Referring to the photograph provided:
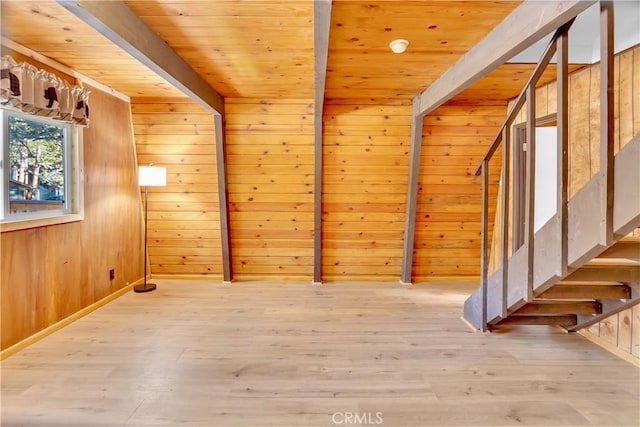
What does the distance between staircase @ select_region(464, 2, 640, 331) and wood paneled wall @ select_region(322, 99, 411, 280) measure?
1.22 metres

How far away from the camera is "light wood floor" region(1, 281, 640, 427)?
5.28ft

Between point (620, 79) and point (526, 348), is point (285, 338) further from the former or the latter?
point (620, 79)

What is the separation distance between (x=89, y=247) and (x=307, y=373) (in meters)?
2.43

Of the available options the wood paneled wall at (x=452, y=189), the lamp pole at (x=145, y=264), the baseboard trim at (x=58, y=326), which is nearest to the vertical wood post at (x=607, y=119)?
the wood paneled wall at (x=452, y=189)

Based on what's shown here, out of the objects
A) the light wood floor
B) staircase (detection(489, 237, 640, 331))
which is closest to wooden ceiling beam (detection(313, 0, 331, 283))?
the light wood floor

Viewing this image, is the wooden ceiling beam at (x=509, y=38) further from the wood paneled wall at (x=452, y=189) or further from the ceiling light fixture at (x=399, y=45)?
the wood paneled wall at (x=452, y=189)

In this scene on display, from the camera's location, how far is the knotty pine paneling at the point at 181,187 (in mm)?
3389

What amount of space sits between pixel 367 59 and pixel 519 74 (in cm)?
139

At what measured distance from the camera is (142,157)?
3578 mm

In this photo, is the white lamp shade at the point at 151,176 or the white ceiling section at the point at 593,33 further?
the white lamp shade at the point at 151,176

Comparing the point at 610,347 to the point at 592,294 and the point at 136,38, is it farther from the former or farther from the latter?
the point at 136,38

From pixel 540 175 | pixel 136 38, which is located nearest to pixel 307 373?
pixel 136 38

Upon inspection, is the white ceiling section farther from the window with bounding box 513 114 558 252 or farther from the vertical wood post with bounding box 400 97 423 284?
the vertical wood post with bounding box 400 97 423 284

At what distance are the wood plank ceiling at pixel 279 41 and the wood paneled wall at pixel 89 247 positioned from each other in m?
0.47
